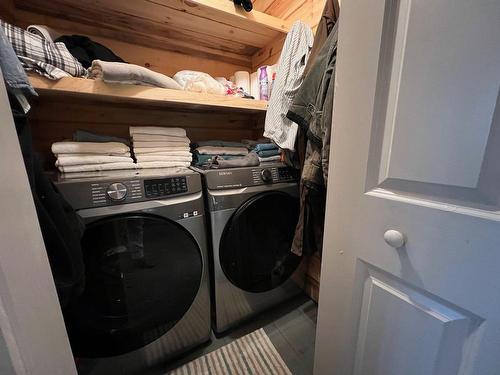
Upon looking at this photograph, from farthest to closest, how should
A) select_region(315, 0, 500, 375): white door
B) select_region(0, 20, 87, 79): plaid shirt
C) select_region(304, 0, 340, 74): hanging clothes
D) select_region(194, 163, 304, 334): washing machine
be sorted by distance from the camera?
select_region(194, 163, 304, 334): washing machine, select_region(304, 0, 340, 74): hanging clothes, select_region(0, 20, 87, 79): plaid shirt, select_region(315, 0, 500, 375): white door

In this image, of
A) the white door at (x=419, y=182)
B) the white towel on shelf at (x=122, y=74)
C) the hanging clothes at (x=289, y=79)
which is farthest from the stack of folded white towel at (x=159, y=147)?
the white door at (x=419, y=182)

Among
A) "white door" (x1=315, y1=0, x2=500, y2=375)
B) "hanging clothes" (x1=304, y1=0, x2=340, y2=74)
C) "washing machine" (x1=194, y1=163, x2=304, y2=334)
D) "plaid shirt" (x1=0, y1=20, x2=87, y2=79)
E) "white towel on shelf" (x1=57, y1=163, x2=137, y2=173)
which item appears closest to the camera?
"white door" (x1=315, y1=0, x2=500, y2=375)

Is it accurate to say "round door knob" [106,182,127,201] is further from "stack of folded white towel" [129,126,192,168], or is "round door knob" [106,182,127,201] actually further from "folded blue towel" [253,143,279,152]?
"folded blue towel" [253,143,279,152]

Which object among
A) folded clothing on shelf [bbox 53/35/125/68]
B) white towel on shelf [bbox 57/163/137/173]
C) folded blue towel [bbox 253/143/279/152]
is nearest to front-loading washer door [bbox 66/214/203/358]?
white towel on shelf [bbox 57/163/137/173]

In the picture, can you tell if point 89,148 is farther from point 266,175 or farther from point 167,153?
point 266,175

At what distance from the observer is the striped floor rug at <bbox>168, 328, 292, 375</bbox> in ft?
3.28

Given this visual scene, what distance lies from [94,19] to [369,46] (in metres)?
1.45

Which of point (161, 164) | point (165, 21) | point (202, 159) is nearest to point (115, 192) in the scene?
point (161, 164)

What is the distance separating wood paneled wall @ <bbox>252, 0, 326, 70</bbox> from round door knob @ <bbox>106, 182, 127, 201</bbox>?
4.39 feet

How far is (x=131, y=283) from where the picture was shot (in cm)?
81

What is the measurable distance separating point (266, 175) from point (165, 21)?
3.55ft

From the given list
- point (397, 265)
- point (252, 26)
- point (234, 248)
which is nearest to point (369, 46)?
point (397, 265)

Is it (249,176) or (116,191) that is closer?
(116,191)

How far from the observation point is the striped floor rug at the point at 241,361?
1.00 metres
